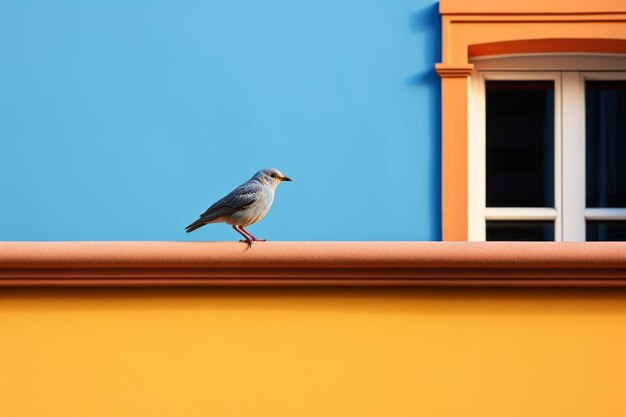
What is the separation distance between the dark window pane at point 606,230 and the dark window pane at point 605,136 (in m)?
0.17

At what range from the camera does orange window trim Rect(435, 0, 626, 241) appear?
3.79 metres

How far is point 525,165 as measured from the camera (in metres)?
4.09

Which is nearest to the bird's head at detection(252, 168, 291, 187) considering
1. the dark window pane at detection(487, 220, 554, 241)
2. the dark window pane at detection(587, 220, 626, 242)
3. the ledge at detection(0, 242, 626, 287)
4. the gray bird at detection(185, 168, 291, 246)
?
the gray bird at detection(185, 168, 291, 246)

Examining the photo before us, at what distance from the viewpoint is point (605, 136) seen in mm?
4090

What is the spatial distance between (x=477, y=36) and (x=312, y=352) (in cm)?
188

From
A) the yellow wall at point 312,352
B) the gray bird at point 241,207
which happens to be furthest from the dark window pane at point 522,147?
the gray bird at point 241,207

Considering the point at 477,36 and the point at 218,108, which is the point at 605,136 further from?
the point at 218,108

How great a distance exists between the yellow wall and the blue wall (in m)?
0.93

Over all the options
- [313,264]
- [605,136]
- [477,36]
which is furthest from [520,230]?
[313,264]

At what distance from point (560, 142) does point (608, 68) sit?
47 cm

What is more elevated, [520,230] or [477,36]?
[477,36]

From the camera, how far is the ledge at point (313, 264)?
2795 millimetres

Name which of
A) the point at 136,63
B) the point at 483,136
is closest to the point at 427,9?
the point at 483,136

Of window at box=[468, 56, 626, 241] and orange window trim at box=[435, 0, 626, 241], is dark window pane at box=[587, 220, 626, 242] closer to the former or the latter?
window at box=[468, 56, 626, 241]
